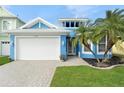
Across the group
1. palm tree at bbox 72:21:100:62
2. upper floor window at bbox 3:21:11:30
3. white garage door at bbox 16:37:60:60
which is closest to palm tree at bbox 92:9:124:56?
palm tree at bbox 72:21:100:62

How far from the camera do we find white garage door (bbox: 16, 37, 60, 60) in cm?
2409

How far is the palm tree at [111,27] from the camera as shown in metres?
19.8

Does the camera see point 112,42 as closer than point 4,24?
Yes

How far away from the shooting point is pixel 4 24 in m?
33.8

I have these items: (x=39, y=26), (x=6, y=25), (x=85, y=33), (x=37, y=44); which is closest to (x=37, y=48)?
(x=37, y=44)

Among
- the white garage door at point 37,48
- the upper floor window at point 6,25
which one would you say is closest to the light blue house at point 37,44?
the white garage door at point 37,48

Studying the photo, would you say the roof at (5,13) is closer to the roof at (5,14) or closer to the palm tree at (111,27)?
the roof at (5,14)

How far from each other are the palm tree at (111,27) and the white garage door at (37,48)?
15.6 feet

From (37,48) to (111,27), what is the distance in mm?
7521

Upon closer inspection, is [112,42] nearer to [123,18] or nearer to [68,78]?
[123,18]
